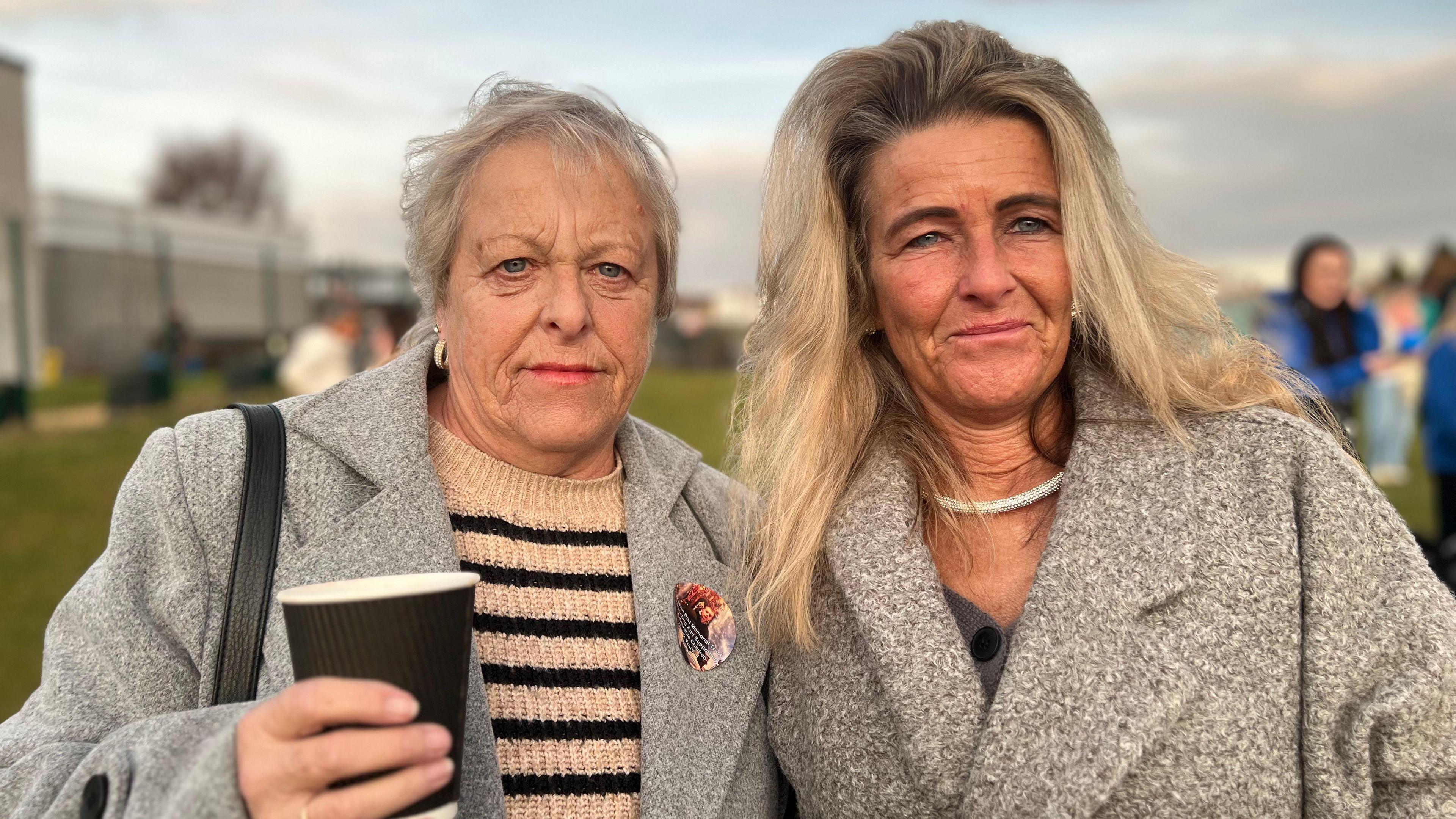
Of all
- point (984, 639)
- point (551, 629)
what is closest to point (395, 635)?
point (551, 629)

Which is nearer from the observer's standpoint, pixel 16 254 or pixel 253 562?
pixel 253 562

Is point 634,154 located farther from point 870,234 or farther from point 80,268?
point 80,268

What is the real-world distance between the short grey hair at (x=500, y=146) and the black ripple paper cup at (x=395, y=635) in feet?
3.94

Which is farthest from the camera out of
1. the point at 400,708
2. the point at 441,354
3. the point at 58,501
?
the point at 58,501

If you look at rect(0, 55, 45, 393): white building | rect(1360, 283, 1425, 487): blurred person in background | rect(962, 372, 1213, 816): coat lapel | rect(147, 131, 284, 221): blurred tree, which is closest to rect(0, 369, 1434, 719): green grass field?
rect(1360, 283, 1425, 487): blurred person in background

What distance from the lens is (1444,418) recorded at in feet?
21.0

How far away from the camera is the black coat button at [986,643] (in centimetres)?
216

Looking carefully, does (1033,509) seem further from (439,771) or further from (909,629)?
(439,771)

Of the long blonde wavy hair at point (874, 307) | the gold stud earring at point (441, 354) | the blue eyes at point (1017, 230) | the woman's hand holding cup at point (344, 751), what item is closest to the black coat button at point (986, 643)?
the long blonde wavy hair at point (874, 307)

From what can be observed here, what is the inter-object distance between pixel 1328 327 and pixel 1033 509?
5584mm

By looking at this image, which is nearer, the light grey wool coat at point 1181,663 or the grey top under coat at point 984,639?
the light grey wool coat at point 1181,663

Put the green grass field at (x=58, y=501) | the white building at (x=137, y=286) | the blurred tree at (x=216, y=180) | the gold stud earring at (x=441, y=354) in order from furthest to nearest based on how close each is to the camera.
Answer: the blurred tree at (x=216, y=180), the white building at (x=137, y=286), the green grass field at (x=58, y=501), the gold stud earring at (x=441, y=354)

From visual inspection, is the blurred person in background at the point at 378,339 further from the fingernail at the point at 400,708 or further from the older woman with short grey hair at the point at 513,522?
the fingernail at the point at 400,708

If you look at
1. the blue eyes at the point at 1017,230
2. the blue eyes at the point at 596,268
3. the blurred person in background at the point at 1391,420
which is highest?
the blue eyes at the point at 1017,230
